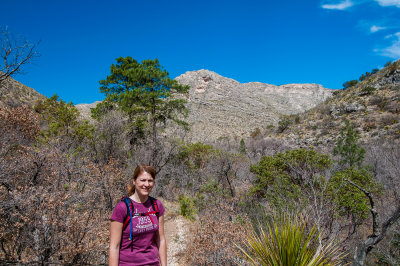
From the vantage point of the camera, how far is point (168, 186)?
52.2 ft

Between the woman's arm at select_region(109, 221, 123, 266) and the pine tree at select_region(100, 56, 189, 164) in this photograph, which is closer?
the woman's arm at select_region(109, 221, 123, 266)

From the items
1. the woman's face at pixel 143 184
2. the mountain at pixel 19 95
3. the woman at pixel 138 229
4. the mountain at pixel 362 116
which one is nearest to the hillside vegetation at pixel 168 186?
the mountain at pixel 362 116

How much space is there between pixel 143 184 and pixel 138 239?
1.59 feet

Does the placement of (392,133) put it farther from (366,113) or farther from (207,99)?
(207,99)

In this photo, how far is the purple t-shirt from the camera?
214cm

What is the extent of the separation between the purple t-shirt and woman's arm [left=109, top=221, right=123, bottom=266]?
44 mm

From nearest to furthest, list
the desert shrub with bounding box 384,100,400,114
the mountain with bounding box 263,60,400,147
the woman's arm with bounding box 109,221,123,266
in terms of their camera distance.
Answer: the woman's arm with bounding box 109,221,123,266, the mountain with bounding box 263,60,400,147, the desert shrub with bounding box 384,100,400,114

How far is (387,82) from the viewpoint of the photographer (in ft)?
105

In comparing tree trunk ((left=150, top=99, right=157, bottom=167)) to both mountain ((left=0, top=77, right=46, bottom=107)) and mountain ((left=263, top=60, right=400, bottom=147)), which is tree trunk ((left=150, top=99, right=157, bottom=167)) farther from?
mountain ((left=263, top=60, right=400, bottom=147))

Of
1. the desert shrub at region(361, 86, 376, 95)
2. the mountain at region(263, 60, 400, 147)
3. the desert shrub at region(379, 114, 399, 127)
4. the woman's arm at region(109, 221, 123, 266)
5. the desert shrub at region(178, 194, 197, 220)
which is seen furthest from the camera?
the desert shrub at region(361, 86, 376, 95)

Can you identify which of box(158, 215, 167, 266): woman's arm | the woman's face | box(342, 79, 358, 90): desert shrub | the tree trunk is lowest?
box(158, 215, 167, 266): woman's arm

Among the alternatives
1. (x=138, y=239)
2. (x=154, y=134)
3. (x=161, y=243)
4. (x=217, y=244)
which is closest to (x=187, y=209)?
(x=154, y=134)

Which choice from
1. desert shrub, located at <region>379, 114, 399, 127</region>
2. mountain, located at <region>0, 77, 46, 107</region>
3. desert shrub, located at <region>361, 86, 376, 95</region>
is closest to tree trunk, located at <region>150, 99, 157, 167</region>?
mountain, located at <region>0, 77, 46, 107</region>

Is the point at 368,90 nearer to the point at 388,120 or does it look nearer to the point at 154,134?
the point at 388,120
